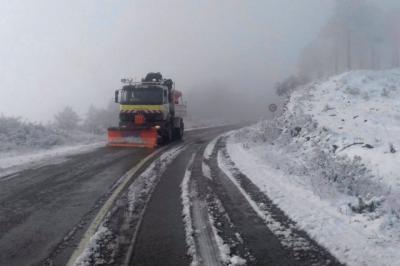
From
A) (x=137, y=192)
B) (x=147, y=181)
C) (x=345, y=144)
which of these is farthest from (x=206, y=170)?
(x=345, y=144)

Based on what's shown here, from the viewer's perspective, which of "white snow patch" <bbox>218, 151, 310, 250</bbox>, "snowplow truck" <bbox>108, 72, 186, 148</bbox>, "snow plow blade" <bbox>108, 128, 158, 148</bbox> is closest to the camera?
"white snow patch" <bbox>218, 151, 310, 250</bbox>

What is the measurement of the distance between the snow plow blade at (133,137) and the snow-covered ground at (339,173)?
4.68m

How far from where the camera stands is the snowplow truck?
18938 millimetres

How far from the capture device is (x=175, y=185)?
8.71 meters

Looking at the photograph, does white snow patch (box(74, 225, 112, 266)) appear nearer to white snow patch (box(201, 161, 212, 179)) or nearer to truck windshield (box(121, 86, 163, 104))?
white snow patch (box(201, 161, 212, 179))

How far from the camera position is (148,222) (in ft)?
19.2

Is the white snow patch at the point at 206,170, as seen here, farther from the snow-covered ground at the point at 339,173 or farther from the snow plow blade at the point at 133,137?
the snow plow blade at the point at 133,137

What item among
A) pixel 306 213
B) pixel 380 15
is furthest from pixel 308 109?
pixel 380 15

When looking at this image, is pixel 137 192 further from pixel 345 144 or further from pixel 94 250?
pixel 345 144

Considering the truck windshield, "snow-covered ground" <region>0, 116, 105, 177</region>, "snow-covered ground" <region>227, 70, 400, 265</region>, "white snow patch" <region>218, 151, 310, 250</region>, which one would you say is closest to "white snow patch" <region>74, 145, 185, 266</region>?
"white snow patch" <region>218, 151, 310, 250</region>

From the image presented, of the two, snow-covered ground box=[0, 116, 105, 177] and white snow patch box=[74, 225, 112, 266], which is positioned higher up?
snow-covered ground box=[0, 116, 105, 177]

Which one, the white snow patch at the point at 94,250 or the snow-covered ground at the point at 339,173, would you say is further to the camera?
the snow-covered ground at the point at 339,173

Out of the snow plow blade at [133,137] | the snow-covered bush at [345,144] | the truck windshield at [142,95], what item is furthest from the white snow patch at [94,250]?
the truck windshield at [142,95]

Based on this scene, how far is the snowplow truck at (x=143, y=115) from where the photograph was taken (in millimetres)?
18938
